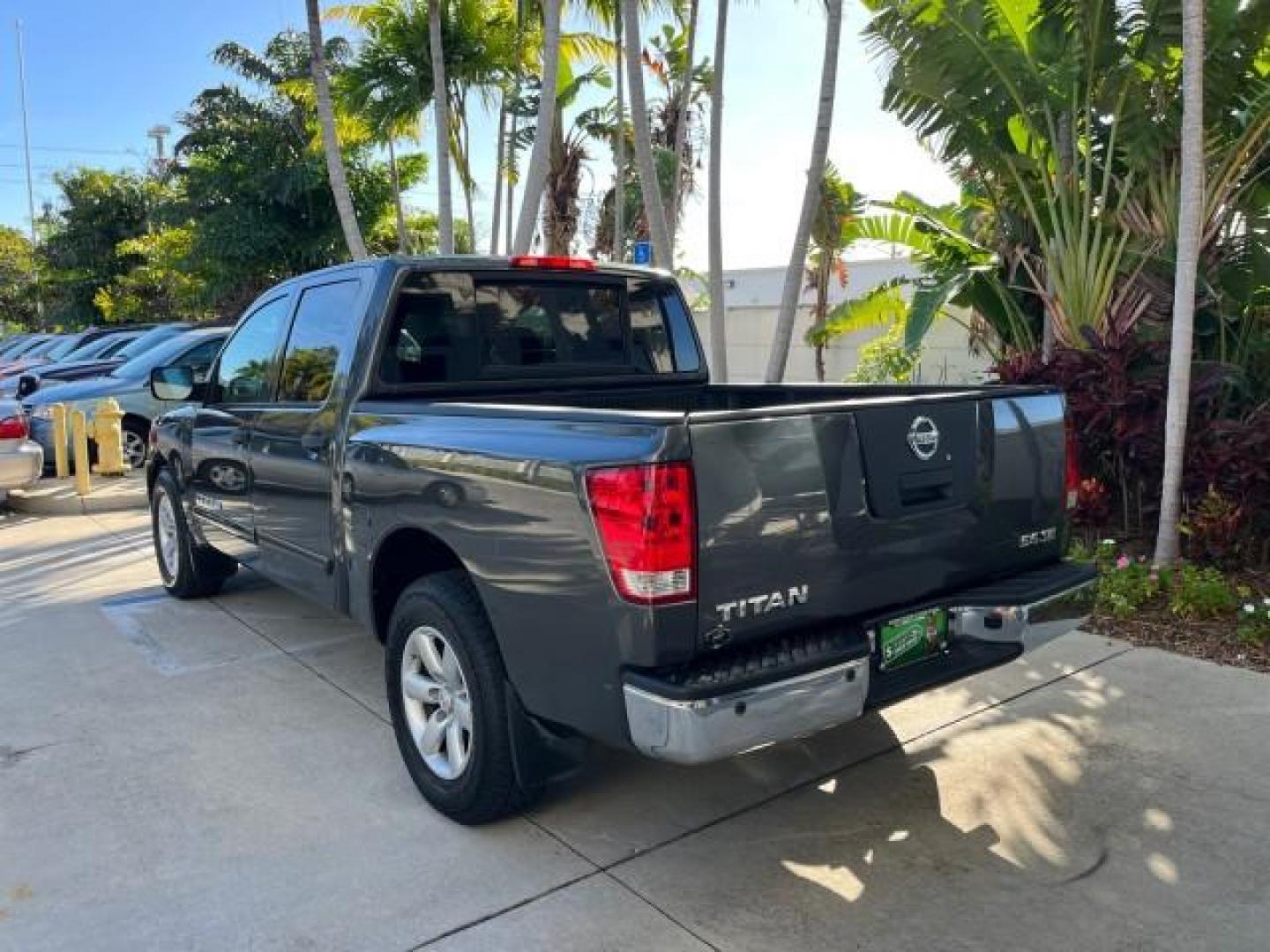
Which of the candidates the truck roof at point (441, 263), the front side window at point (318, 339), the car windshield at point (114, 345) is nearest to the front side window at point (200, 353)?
the car windshield at point (114, 345)

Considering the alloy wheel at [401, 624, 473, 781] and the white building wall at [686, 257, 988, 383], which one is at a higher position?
the white building wall at [686, 257, 988, 383]

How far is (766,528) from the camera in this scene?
2742 millimetres

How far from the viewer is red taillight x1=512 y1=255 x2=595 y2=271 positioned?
4328 mm

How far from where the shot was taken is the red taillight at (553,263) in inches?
170

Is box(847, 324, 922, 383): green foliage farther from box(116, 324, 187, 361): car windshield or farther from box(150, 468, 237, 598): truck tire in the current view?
box(116, 324, 187, 361): car windshield

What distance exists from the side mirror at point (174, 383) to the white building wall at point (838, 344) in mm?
9332

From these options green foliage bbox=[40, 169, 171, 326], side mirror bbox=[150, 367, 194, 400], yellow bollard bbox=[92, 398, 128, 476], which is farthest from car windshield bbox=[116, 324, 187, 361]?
green foliage bbox=[40, 169, 171, 326]

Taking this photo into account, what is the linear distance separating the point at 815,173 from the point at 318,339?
5.40 m

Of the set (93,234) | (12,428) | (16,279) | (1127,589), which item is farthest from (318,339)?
(16,279)

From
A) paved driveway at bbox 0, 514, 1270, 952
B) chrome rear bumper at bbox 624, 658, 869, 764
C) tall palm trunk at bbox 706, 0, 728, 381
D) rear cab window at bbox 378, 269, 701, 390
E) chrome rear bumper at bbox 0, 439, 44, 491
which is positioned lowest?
paved driveway at bbox 0, 514, 1270, 952

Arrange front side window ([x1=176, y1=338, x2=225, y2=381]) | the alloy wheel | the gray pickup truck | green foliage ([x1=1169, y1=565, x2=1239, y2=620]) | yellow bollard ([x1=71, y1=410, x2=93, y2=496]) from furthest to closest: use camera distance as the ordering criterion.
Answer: front side window ([x1=176, y1=338, x2=225, y2=381]), yellow bollard ([x1=71, y1=410, x2=93, y2=496]), green foliage ([x1=1169, y1=565, x2=1239, y2=620]), the alloy wheel, the gray pickup truck

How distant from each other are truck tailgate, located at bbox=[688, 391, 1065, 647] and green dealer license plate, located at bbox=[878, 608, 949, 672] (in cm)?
7

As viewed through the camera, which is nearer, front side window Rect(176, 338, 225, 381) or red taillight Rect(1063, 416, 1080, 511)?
red taillight Rect(1063, 416, 1080, 511)

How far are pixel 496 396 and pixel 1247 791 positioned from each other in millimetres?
3224
